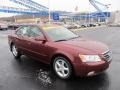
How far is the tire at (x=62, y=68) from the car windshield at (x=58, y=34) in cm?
76

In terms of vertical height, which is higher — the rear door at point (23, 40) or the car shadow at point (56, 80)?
the rear door at point (23, 40)

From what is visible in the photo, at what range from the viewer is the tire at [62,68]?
580 centimetres

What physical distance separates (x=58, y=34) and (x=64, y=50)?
3.74 feet

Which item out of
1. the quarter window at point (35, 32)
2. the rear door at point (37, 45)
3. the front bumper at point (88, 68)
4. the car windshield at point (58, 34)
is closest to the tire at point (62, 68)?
the front bumper at point (88, 68)

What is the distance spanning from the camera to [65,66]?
5977 mm

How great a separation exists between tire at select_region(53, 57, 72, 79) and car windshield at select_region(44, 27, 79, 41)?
755 millimetres

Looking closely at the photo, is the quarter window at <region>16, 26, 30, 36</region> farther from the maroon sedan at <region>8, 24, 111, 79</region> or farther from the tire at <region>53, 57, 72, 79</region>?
the tire at <region>53, 57, 72, 79</region>

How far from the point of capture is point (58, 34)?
6.88m

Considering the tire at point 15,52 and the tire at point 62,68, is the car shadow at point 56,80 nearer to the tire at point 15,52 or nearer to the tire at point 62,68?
the tire at point 62,68

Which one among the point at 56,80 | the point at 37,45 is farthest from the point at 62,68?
the point at 37,45

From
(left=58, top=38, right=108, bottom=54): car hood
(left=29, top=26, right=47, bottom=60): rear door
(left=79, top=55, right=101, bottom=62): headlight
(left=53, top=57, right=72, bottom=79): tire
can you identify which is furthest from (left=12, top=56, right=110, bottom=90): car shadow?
(left=58, top=38, right=108, bottom=54): car hood

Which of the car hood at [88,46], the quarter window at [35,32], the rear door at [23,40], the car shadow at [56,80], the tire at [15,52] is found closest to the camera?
the car shadow at [56,80]

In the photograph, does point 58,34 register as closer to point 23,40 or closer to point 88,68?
point 23,40

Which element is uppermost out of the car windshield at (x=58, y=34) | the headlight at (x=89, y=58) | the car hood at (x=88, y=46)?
the car windshield at (x=58, y=34)
